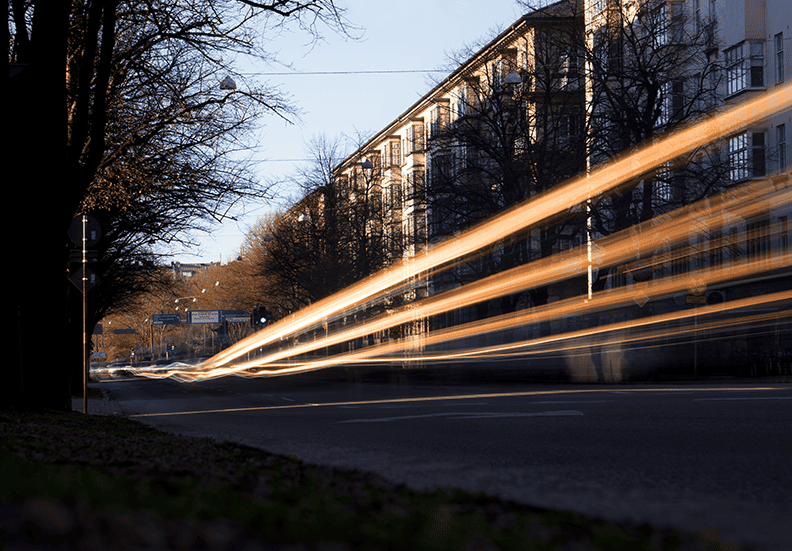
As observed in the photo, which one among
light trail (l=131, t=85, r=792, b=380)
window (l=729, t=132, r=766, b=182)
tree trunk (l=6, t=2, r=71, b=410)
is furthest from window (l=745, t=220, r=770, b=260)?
tree trunk (l=6, t=2, r=71, b=410)

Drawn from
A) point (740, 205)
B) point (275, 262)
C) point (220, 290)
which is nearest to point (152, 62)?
point (740, 205)

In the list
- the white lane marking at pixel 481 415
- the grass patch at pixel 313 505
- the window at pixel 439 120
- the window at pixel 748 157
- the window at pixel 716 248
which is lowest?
the white lane marking at pixel 481 415

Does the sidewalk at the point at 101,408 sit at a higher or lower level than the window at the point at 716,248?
lower

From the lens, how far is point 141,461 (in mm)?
5547

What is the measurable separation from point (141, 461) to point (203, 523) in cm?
273

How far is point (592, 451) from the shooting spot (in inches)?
287

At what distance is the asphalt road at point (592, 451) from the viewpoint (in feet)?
15.2

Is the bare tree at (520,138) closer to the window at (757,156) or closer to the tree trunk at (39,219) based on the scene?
the window at (757,156)

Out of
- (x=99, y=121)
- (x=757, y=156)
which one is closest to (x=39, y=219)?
(x=99, y=121)

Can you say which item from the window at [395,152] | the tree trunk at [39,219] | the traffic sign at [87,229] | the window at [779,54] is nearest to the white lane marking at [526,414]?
the tree trunk at [39,219]

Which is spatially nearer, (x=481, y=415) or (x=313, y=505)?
(x=313, y=505)

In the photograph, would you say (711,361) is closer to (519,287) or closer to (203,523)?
(519,287)

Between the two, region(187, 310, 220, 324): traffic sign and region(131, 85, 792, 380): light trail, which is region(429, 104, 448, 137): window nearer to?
region(131, 85, 792, 380): light trail

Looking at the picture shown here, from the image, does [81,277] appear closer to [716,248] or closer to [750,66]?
[716,248]
